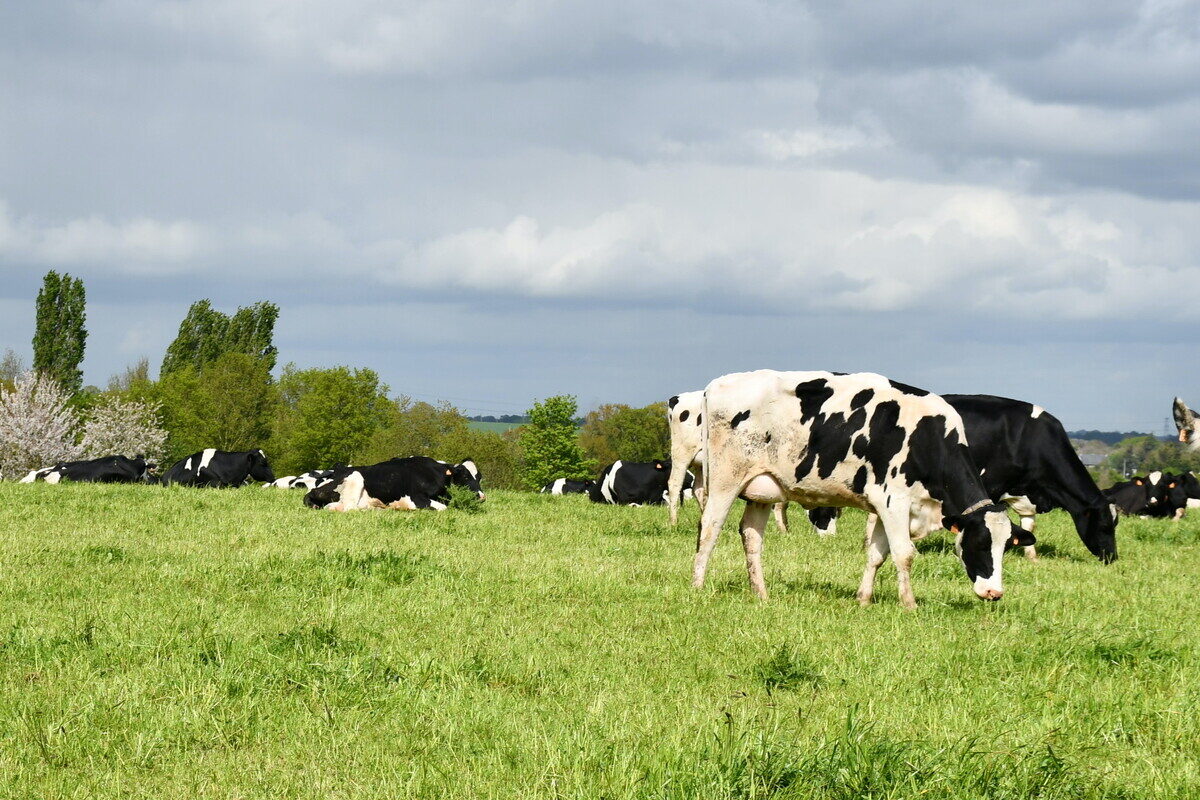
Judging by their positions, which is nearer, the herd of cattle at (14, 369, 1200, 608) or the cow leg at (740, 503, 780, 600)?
the herd of cattle at (14, 369, 1200, 608)

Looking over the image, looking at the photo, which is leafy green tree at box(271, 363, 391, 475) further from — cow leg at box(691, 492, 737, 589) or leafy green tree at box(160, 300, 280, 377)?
cow leg at box(691, 492, 737, 589)

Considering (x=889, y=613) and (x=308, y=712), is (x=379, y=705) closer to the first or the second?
(x=308, y=712)

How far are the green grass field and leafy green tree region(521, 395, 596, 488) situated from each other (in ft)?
242

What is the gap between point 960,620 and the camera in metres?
8.94

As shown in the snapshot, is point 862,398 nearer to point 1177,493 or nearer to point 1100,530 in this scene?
point 1100,530

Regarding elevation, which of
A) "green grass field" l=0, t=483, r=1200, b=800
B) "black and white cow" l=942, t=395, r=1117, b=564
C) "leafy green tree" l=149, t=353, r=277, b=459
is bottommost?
"green grass field" l=0, t=483, r=1200, b=800

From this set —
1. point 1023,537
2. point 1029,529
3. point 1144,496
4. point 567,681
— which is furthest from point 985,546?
point 1144,496

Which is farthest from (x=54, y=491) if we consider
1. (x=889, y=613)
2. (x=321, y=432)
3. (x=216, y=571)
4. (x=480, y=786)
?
(x=321, y=432)

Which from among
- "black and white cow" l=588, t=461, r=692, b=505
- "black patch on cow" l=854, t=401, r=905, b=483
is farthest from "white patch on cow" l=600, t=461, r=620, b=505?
"black patch on cow" l=854, t=401, r=905, b=483

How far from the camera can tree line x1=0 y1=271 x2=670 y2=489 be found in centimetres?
7538

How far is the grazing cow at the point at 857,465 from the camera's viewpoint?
32.3 ft

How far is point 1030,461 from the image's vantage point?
15.6 metres

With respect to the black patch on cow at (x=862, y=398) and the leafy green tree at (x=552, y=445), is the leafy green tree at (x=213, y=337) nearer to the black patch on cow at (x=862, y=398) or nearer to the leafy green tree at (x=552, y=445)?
the leafy green tree at (x=552, y=445)

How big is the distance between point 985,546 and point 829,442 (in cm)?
172
